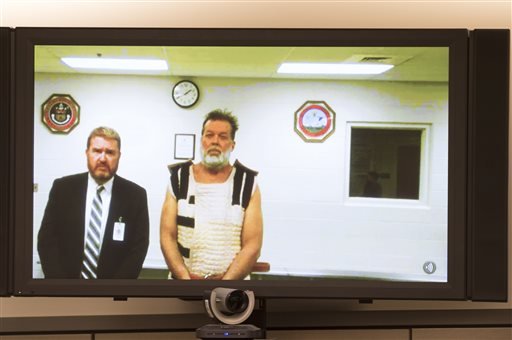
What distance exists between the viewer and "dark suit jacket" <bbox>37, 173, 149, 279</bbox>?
3098 mm

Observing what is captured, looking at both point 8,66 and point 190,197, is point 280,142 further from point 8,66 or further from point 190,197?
point 8,66

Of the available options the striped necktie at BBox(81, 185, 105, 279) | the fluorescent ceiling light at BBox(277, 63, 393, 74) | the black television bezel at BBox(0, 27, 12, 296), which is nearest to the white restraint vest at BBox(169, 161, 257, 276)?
the striped necktie at BBox(81, 185, 105, 279)

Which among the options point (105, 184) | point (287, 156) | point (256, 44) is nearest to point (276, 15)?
point (256, 44)

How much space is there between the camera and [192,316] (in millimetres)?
3266

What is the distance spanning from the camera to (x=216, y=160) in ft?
10.2

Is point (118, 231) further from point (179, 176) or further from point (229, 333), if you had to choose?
point (229, 333)

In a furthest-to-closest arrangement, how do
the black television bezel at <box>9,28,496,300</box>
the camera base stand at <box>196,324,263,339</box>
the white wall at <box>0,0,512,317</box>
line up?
the white wall at <box>0,0,512,317</box> < the black television bezel at <box>9,28,496,300</box> < the camera base stand at <box>196,324,263,339</box>

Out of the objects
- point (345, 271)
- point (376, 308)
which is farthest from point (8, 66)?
point (376, 308)

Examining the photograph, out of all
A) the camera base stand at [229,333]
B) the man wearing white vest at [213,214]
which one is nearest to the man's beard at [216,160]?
the man wearing white vest at [213,214]

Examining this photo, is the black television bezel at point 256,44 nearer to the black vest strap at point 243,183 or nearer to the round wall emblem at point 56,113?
the round wall emblem at point 56,113

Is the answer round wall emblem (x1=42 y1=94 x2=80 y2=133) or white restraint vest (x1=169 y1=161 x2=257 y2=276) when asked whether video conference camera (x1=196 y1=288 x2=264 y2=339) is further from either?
round wall emblem (x1=42 y1=94 x2=80 y2=133)

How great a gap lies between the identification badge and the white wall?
54 cm

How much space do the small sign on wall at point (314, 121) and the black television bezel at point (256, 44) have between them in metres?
0.26

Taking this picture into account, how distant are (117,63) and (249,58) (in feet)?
1.81
